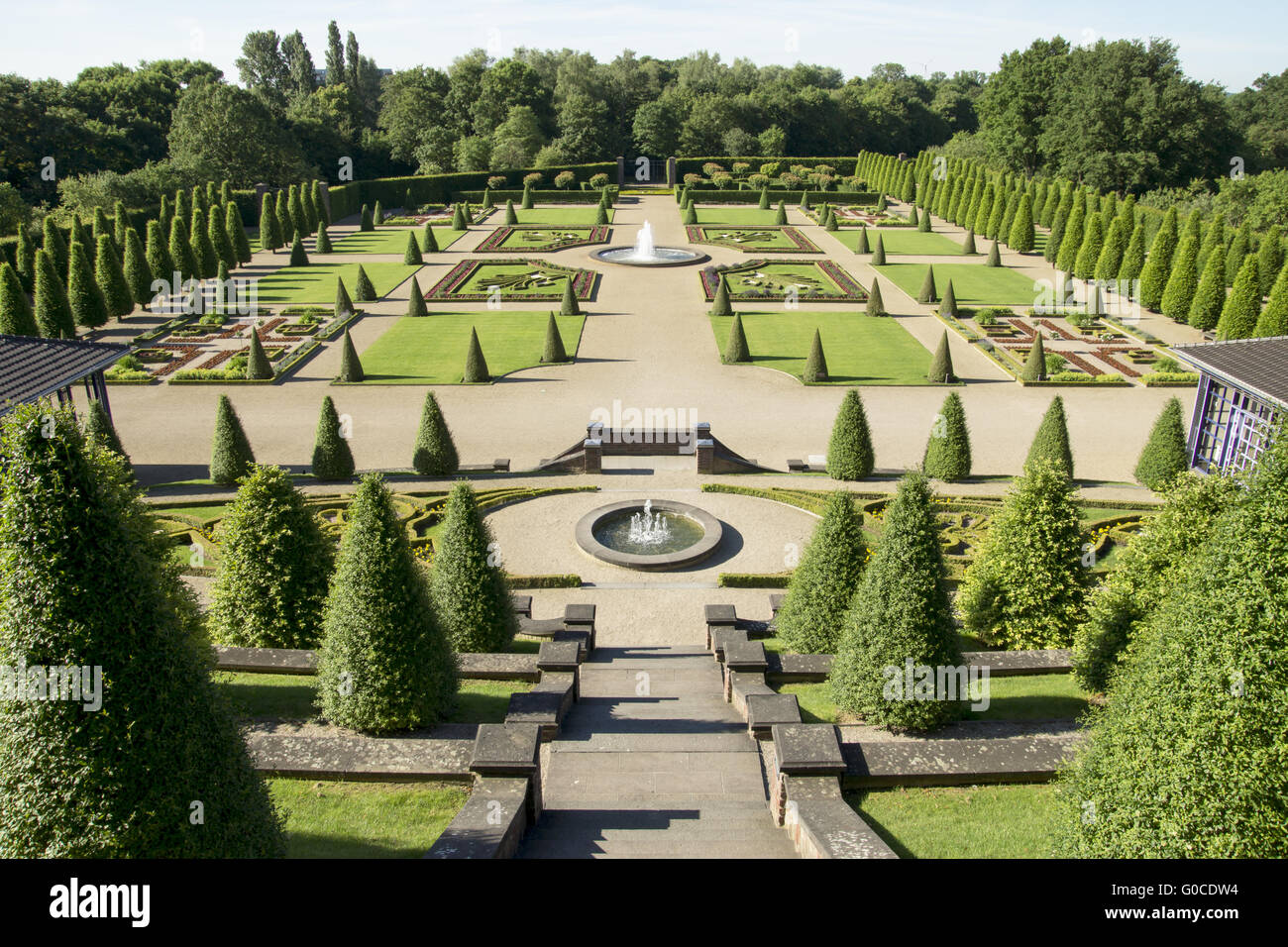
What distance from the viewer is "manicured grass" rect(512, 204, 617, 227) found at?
2987 inches

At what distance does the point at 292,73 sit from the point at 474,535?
126643 millimetres

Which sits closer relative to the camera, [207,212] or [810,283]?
[810,283]

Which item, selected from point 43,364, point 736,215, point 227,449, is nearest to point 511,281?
point 227,449

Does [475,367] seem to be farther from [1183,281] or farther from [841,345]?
[1183,281]

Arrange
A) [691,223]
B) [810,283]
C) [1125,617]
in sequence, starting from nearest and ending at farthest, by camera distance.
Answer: [1125,617]
[810,283]
[691,223]

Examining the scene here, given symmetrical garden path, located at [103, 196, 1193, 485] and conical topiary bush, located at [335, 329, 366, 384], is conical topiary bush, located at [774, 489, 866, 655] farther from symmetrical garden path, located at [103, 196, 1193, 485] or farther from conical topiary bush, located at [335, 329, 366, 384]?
conical topiary bush, located at [335, 329, 366, 384]

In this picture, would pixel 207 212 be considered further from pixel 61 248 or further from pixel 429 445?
pixel 429 445

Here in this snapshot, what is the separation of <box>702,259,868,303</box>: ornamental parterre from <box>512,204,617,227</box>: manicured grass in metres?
20.9

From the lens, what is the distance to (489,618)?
15.8 metres

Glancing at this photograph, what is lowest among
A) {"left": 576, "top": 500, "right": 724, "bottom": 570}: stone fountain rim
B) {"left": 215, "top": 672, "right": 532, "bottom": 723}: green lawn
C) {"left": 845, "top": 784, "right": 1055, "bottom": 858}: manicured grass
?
{"left": 576, "top": 500, "right": 724, "bottom": 570}: stone fountain rim

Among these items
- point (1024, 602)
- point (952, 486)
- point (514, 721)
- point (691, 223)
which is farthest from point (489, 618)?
point (691, 223)

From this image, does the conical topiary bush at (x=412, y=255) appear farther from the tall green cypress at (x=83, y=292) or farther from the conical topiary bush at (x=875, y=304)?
the conical topiary bush at (x=875, y=304)

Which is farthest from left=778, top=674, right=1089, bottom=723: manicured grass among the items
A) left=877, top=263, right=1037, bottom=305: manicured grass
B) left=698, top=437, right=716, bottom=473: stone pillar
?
left=877, top=263, right=1037, bottom=305: manicured grass

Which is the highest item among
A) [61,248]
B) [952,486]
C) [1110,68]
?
[1110,68]
